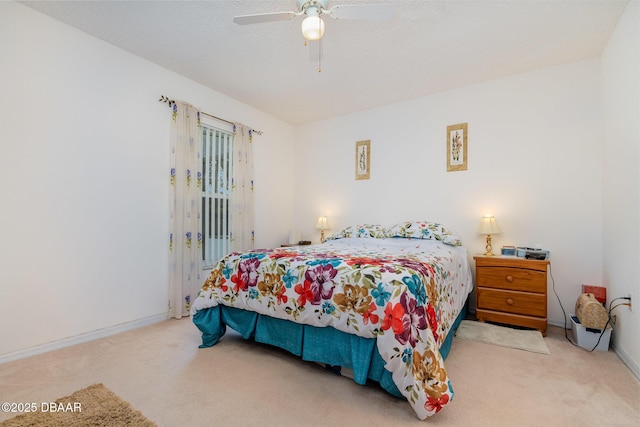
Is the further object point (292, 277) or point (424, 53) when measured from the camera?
point (424, 53)

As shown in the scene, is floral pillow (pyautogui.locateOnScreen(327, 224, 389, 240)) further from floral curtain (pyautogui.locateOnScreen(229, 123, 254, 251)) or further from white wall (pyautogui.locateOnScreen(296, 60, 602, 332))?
floral curtain (pyautogui.locateOnScreen(229, 123, 254, 251))

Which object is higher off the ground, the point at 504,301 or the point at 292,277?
the point at 292,277

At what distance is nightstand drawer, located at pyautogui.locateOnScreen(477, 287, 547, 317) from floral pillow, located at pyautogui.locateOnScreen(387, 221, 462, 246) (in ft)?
1.86

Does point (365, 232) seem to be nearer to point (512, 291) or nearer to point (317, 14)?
point (512, 291)

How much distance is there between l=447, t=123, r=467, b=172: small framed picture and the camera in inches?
137

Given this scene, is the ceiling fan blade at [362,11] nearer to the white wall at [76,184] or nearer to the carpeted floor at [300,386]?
the white wall at [76,184]

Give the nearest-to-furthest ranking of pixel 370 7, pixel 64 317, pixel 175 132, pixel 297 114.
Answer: pixel 370 7, pixel 64 317, pixel 175 132, pixel 297 114

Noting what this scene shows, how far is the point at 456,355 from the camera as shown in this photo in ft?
7.32

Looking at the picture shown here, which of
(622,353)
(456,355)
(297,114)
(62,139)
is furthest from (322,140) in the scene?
(622,353)

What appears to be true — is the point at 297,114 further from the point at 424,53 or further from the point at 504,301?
the point at 504,301

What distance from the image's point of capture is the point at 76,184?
8.11ft

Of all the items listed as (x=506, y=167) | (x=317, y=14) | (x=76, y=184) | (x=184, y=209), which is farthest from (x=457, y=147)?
(x=76, y=184)

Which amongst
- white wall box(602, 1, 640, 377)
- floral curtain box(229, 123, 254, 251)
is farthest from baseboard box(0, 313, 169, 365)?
white wall box(602, 1, 640, 377)

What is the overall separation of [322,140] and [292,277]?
307 centimetres
